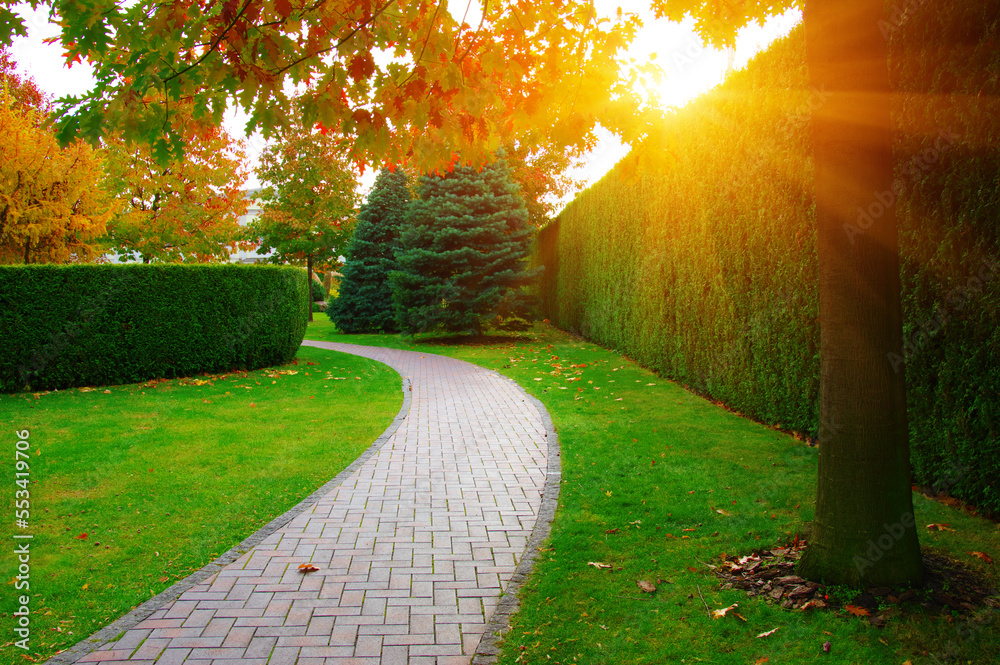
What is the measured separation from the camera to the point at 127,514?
4.99 m

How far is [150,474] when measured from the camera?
6043 millimetres

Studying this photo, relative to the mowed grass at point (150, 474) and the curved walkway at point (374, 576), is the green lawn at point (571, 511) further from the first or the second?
the curved walkway at point (374, 576)

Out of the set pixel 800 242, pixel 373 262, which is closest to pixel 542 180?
pixel 373 262

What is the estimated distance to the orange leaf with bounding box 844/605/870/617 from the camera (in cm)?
319

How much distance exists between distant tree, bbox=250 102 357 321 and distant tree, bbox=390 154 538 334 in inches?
451

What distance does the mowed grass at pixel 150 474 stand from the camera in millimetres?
3773

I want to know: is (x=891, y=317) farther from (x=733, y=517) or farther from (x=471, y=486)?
(x=471, y=486)

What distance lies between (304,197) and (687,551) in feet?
94.9

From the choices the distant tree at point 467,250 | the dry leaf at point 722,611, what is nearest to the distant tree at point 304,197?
the distant tree at point 467,250

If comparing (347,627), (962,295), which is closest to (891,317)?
(962,295)

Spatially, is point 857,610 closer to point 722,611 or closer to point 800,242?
point 722,611

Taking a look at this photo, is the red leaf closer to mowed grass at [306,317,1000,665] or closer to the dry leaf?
mowed grass at [306,317,1000,665]

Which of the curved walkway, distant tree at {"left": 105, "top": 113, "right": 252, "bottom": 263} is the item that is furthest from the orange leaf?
distant tree at {"left": 105, "top": 113, "right": 252, "bottom": 263}

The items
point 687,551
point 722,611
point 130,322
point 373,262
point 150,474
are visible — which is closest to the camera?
point 722,611
